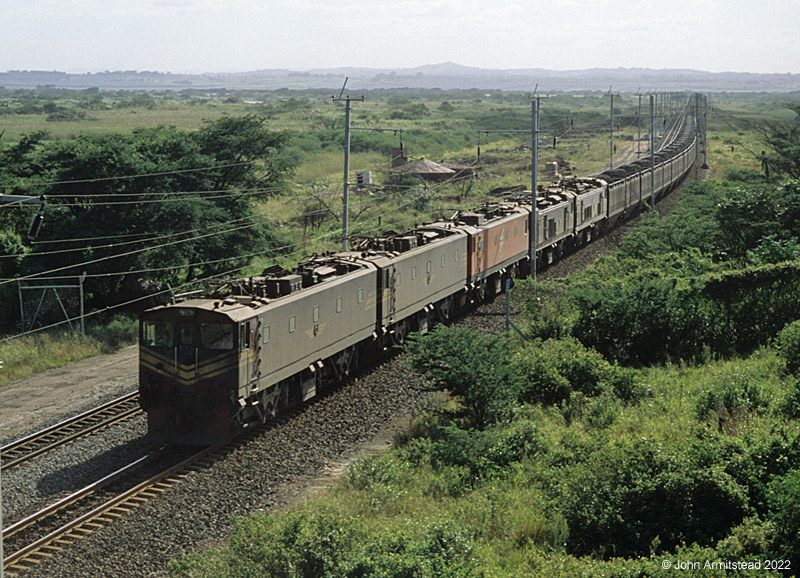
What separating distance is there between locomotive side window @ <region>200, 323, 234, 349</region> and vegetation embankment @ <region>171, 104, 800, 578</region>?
13.7ft

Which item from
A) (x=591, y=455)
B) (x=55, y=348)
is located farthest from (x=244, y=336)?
(x=55, y=348)

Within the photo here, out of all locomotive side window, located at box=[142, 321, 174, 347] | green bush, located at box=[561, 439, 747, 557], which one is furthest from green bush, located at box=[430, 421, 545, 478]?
locomotive side window, located at box=[142, 321, 174, 347]

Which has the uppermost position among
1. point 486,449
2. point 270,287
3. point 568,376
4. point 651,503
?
point 270,287

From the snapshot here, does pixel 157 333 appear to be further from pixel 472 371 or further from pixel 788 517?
pixel 788 517

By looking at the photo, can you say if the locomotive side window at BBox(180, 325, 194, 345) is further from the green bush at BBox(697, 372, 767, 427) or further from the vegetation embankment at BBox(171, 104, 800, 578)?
the green bush at BBox(697, 372, 767, 427)

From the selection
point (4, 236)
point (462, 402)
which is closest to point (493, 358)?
point (462, 402)

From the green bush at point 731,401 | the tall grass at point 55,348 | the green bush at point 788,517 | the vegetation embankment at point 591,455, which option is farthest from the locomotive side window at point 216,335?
the tall grass at point 55,348

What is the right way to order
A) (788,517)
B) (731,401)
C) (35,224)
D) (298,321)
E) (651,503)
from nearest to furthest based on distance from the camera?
(788,517)
(651,503)
(35,224)
(731,401)
(298,321)

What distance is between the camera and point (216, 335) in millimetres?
19031

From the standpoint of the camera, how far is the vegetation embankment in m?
12.1

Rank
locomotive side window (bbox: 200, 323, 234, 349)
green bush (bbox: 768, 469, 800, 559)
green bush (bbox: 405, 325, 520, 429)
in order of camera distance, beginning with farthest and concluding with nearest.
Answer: green bush (bbox: 405, 325, 520, 429), locomotive side window (bbox: 200, 323, 234, 349), green bush (bbox: 768, 469, 800, 559)

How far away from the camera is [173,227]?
37062mm

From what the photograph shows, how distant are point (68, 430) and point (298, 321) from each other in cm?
629

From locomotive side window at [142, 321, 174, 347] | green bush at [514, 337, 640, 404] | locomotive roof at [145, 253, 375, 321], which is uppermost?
locomotive roof at [145, 253, 375, 321]
